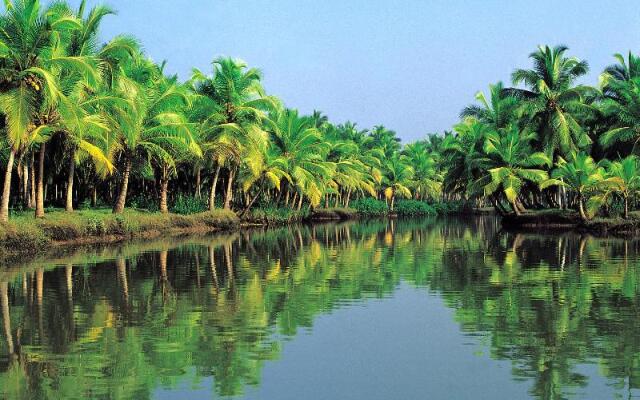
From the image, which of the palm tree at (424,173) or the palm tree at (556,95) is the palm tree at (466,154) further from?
the palm tree at (424,173)

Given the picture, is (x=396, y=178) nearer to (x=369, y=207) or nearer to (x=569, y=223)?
(x=369, y=207)

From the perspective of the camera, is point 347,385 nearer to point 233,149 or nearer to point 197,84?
point 233,149

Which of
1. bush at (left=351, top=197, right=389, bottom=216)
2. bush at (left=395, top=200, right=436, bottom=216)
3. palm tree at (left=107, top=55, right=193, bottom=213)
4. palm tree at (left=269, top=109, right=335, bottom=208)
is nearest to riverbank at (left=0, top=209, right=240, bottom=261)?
palm tree at (left=107, top=55, right=193, bottom=213)

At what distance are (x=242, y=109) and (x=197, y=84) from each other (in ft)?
11.0

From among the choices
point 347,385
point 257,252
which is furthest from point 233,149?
point 347,385

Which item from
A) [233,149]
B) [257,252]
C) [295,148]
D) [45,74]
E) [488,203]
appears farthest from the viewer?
[488,203]

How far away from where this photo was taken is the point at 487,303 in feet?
42.5

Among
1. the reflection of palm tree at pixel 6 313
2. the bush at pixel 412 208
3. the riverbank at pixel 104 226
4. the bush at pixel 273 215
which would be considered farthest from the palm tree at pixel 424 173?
the reflection of palm tree at pixel 6 313

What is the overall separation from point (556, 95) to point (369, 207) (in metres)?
28.4

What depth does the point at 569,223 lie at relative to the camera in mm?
41344

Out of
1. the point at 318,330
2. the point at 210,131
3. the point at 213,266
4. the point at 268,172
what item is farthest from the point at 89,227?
the point at 318,330

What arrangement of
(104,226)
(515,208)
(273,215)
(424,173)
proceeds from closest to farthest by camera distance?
(104,226) < (515,208) < (273,215) < (424,173)

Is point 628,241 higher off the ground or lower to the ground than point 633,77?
lower

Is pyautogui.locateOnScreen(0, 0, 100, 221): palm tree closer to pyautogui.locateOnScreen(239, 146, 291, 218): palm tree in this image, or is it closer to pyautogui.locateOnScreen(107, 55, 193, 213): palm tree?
pyautogui.locateOnScreen(107, 55, 193, 213): palm tree
